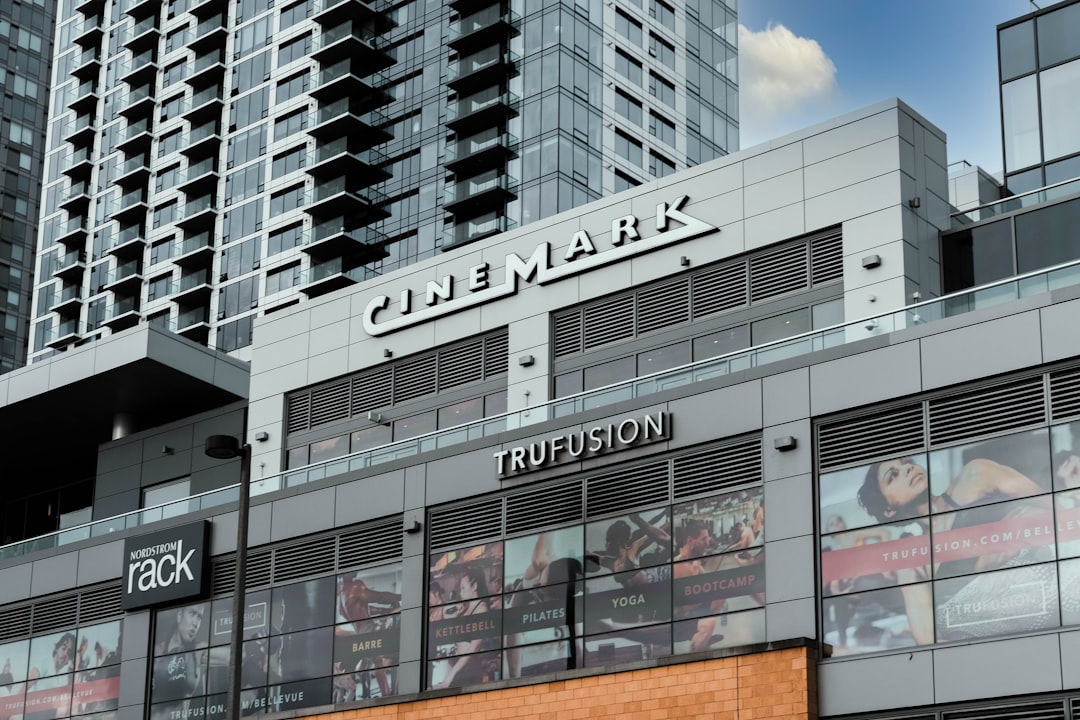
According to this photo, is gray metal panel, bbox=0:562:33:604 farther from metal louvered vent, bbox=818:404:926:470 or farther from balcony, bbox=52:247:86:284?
balcony, bbox=52:247:86:284

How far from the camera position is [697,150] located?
96.4m

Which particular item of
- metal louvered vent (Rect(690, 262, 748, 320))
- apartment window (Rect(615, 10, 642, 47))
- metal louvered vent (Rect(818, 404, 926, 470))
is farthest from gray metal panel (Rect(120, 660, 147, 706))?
apartment window (Rect(615, 10, 642, 47))

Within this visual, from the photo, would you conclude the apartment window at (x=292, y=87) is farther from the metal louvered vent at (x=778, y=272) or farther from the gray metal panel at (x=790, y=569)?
the gray metal panel at (x=790, y=569)

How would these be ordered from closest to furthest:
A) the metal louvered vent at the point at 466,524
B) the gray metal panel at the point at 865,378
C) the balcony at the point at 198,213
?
the gray metal panel at the point at 865,378, the metal louvered vent at the point at 466,524, the balcony at the point at 198,213

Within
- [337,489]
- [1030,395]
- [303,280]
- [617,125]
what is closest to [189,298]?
[303,280]

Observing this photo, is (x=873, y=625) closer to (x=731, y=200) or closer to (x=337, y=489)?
(x=731, y=200)

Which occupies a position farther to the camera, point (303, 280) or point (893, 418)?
point (303, 280)

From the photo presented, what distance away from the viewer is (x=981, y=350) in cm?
2836

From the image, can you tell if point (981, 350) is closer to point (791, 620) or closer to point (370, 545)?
point (791, 620)

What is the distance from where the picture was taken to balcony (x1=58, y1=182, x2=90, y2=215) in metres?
117

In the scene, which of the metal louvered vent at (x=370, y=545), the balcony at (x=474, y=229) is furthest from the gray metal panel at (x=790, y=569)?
the balcony at (x=474, y=229)

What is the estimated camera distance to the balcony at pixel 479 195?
294 ft

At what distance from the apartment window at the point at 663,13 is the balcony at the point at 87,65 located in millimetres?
46745

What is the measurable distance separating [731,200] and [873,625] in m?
12.6
